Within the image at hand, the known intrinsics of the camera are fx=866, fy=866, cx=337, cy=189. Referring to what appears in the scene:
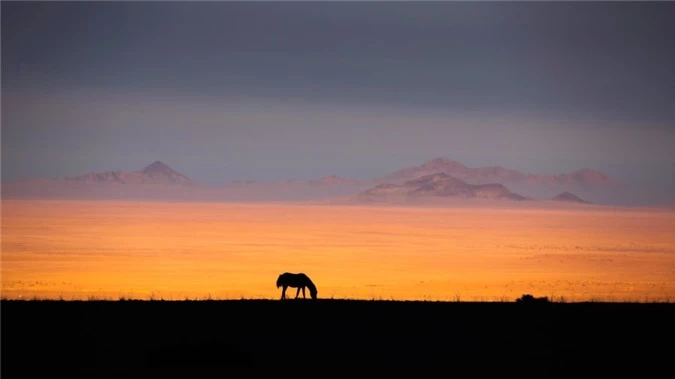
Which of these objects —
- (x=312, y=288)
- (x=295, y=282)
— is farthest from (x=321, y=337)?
(x=295, y=282)

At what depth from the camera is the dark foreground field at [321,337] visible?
17.6 meters

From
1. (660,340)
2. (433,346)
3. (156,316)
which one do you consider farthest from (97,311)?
(660,340)

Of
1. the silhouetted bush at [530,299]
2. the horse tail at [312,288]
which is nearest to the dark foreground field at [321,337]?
the silhouetted bush at [530,299]

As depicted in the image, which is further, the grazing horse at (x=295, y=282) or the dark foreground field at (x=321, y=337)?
the grazing horse at (x=295, y=282)

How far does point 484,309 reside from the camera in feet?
80.8

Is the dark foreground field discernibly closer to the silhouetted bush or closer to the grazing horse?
the silhouetted bush

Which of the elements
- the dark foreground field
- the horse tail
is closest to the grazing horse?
the horse tail

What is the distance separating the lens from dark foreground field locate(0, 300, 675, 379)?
57.7ft

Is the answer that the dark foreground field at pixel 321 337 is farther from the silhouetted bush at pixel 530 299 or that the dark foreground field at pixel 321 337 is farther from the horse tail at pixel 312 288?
the horse tail at pixel 312 288

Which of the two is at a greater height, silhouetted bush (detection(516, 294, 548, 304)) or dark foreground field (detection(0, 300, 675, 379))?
silhouetted bush (detection(516, 294, 548, 304))

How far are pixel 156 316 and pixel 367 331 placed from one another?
5636mm

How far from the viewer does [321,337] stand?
20.4m

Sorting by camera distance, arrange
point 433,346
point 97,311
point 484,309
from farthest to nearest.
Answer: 1. point 484,309
2. point 97,311
3. point 433,346

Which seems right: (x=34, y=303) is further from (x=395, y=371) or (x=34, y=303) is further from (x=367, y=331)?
(x=395, y=371)
